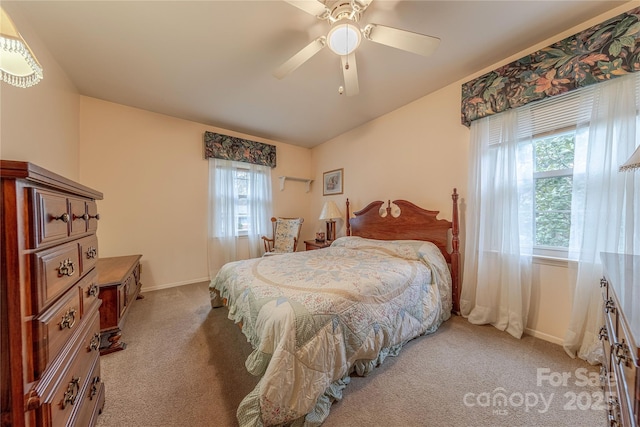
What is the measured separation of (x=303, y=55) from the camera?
1.68 m

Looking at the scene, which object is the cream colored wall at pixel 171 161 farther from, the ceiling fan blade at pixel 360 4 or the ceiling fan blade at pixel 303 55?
the ceiling fan blade at pixel 303 55

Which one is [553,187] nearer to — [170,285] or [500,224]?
[500,224]

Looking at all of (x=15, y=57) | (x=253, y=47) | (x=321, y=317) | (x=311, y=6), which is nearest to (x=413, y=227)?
(x=321, y=317)

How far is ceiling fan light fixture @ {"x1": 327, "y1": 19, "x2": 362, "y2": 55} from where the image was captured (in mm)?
1430

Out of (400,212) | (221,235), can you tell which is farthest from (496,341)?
(221,235)

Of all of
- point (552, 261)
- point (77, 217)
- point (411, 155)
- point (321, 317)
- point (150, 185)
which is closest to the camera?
point (77, 217)

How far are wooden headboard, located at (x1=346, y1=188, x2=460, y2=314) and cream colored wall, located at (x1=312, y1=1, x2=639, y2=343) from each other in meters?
0.15

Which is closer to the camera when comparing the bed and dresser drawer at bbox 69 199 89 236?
dresser drawer at bbox 69 199 89 236

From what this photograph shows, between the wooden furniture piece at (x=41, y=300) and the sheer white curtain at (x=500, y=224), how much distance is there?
2864 millimetres

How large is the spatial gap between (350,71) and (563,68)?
64.5 inches

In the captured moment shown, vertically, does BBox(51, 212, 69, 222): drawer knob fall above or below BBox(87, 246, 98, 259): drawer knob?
above

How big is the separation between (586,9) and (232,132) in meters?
4.11

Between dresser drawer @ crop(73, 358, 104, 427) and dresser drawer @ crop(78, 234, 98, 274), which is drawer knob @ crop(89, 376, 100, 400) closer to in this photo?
dresser drawer @ crop(73, 358, 104, 427)

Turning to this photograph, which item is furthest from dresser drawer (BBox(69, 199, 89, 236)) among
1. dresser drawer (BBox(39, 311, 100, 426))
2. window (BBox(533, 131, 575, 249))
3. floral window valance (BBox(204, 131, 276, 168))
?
window (BBox(533, 131, 575, 249))
